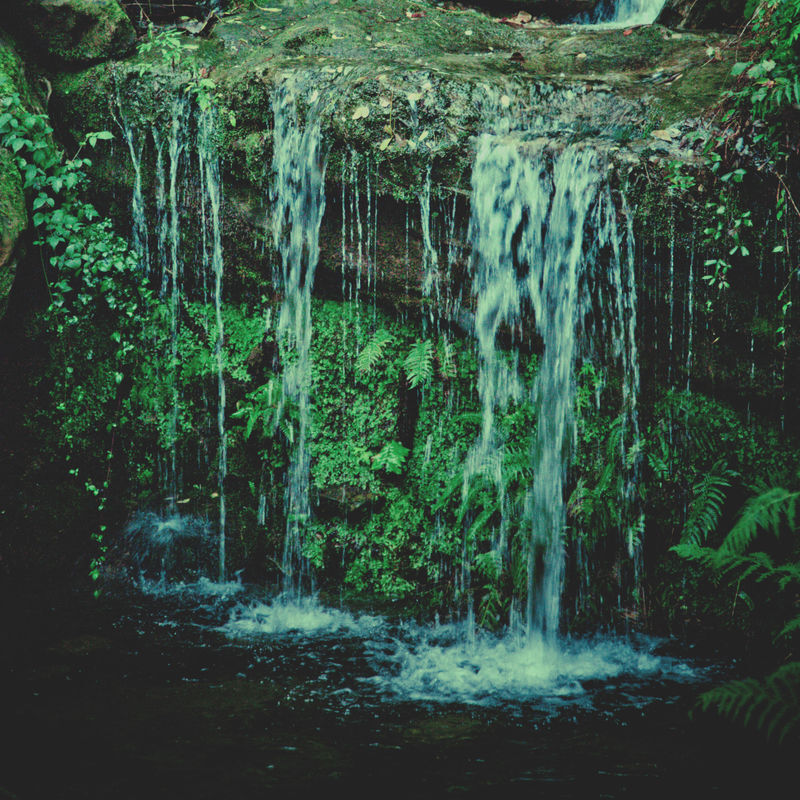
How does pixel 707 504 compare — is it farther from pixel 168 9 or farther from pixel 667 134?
pixel 168 9

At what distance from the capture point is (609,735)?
381 centimetres

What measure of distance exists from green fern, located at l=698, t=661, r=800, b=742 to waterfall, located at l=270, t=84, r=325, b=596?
3579 millimetres

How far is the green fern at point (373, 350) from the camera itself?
576 centimetres

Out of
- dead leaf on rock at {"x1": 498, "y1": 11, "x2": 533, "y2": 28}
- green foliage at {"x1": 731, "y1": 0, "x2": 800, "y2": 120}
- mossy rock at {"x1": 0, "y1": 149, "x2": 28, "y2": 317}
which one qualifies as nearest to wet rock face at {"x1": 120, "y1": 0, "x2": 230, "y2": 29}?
mossy rock at {"x1": 0, "y1": 149, "x2": 28, "y2": 317}

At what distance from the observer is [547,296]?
5219mm

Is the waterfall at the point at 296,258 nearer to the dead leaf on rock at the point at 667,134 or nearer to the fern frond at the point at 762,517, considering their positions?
the dead leaf on rock at the point at 667,134

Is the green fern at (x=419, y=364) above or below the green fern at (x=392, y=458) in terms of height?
above

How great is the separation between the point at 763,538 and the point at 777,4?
3877 millimetres

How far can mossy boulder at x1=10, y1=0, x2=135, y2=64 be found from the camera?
627 cm

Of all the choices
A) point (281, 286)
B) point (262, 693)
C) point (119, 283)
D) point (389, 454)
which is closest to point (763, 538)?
point (389, 454)

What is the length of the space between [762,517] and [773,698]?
50.0 inches

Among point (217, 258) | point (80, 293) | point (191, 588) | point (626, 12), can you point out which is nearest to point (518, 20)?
point (626, 12)

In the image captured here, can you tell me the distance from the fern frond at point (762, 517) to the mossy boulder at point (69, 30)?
6848mm

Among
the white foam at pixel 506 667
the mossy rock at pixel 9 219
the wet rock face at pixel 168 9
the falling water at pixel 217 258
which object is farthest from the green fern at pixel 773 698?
the wet rock face at pixel 168 9
